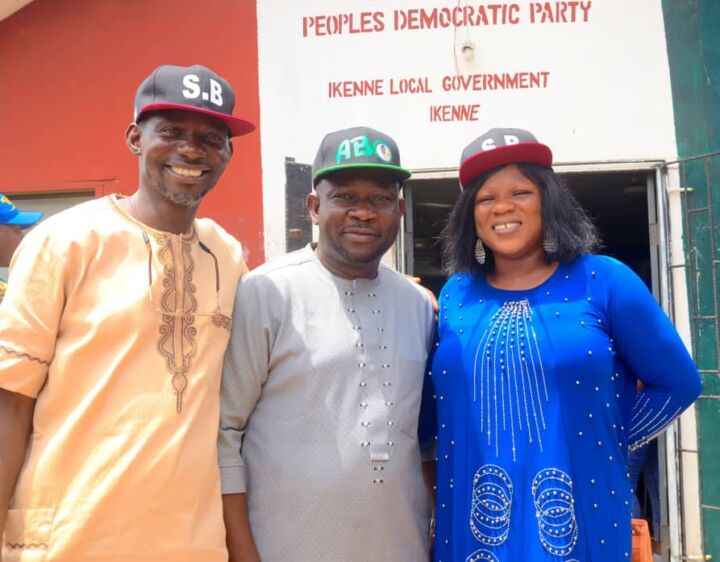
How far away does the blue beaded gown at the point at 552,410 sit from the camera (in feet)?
6.35

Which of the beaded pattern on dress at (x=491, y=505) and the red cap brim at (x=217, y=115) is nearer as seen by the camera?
the red cap brim at (x=217, y=115)

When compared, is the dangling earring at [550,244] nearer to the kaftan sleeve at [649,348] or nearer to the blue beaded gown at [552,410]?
the blue beaded gown at [552,410]

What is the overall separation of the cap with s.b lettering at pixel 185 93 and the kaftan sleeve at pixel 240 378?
526mm

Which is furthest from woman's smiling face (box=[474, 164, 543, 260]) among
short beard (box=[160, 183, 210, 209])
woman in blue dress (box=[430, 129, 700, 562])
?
short beard (box=[160, 183, 210, 209])

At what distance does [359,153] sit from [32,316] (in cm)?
98

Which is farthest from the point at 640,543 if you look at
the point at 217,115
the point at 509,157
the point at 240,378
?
the point at 217,115

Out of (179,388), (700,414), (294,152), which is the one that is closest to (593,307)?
(179,388)

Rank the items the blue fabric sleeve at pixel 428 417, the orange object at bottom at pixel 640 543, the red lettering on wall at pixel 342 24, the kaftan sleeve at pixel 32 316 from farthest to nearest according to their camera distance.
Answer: the red lettering on wall at pixel 342 24 → the orange object at bottom at pixel 640 543 → the blue fabric sleeve at pixel 428 417 → the kaftan sleeve at pixel 32 316

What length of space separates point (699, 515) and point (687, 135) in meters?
2.24

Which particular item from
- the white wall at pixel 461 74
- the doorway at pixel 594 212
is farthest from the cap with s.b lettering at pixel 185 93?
the white wall at pixel 461 74

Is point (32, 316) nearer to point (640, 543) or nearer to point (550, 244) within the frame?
point (550, 244)

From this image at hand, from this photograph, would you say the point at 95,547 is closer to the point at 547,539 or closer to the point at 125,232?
the point at 125,232

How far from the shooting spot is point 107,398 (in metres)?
1.66

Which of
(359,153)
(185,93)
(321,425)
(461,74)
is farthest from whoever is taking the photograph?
(461,74)
